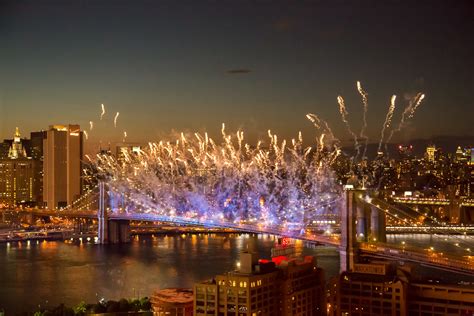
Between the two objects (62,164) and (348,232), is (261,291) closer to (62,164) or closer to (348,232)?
(348,232)

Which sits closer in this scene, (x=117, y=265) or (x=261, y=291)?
(x=261, y=291)

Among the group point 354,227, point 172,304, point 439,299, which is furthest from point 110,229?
point 439,299

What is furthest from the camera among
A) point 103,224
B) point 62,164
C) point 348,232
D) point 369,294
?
point 62,164

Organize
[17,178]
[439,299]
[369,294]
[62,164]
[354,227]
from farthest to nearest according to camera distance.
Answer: [17,178]
[62,164]
[354,227]
[369,294]
[439,299]

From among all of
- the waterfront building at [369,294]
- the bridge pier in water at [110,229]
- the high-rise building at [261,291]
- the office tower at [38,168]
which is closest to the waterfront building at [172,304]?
the high-rise building at [261,291]

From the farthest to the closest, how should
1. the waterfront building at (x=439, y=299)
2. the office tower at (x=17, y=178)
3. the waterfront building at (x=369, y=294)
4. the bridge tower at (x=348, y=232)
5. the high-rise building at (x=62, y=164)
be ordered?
1. the office tower at (x=17, y=178)
2. the high-rise building at (x=62, y=164)
3. the bridge tower at (x=348, y=232)
4. the waterfront building at (x=369, y=294)
5. the waterfront building at (x=439, y=299)

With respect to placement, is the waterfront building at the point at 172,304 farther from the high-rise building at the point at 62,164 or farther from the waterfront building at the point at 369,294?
the high-rise building at the point at 62,164
